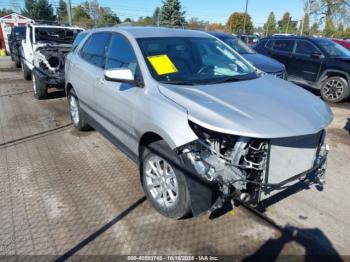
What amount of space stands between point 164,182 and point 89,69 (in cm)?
227

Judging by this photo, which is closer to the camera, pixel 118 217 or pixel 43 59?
pixel 118 217

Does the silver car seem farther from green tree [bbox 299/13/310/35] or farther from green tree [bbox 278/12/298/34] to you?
green tree [bbox 278/12/298/34]

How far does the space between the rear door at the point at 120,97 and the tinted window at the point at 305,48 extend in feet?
22.6

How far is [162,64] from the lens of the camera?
125 inches

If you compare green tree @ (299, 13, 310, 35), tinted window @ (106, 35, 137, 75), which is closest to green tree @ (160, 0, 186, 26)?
green tree @ (299, 13, 310, 35)

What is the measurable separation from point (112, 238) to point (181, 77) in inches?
67.8

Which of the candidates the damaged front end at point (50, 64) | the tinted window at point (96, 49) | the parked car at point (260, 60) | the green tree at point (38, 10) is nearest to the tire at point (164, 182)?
the tinted window at point (96, 49)

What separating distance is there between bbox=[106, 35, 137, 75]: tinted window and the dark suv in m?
6.63

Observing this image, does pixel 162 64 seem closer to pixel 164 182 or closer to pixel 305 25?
pixel 164 182

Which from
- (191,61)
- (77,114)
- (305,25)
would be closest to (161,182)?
(191,61)

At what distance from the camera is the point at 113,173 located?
156 inches

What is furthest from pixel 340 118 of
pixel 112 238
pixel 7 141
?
pixel 7 141

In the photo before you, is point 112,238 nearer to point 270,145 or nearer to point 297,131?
point 270,145

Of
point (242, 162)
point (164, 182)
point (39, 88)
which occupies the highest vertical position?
point (242, 162)
